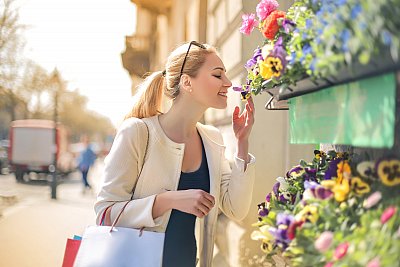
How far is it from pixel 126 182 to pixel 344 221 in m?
1.10

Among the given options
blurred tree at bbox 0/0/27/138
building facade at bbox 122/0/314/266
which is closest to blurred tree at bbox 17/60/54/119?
blurred tree at bbox 0/0/27/138

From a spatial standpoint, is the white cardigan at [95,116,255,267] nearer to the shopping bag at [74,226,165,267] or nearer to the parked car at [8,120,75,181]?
the shopping bag at [74,226,165,267]

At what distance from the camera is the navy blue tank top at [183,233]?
2398 mm

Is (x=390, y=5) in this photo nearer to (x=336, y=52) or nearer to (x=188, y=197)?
(x=336, y=52)

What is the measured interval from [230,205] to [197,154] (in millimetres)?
286

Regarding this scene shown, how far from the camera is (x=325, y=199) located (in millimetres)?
1498

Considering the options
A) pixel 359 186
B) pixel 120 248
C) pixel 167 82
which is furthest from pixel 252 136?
pixel 359 186

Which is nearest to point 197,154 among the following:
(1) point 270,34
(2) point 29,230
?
(1) point 270,34

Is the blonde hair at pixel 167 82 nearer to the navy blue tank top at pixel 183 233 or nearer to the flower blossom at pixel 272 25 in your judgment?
the navy blue tank top at pixel 183 233

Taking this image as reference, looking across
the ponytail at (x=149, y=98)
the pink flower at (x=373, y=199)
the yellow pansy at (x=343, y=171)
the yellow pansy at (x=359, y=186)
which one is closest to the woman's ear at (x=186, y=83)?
the ponytail at (x=149, y=98)

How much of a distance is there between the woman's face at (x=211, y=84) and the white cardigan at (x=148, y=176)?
0.24 m

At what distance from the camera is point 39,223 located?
376 inches

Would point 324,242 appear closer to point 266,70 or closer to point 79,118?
point 266,70

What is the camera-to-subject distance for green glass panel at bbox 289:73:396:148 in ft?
4.23
